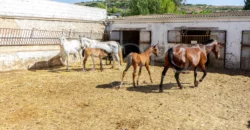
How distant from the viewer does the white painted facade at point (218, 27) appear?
11.6m

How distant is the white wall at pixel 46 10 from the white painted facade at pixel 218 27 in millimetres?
3767

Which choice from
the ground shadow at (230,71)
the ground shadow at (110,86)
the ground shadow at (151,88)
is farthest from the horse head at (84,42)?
the ground shadow at (230,71)

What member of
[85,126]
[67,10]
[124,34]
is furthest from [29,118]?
[124,34]

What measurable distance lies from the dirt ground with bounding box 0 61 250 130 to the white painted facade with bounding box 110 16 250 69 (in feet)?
6.38

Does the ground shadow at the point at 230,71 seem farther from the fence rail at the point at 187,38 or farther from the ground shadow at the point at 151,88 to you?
the ground shadow at the point at 151,88

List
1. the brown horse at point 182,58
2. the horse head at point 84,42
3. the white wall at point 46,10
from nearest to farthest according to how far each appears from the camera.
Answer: the brown horse at point 182,58
the white wall at point 46,10
the horse head at point 84,42

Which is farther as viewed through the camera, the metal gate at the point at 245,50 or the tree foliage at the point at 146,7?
the tree foliage at the point at 146,7

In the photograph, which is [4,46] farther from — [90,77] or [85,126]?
[85,126]

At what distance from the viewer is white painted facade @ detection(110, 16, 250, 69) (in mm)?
11609

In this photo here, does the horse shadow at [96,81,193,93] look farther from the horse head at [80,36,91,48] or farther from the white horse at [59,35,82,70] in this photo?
the horse head at [80,36,91,48]

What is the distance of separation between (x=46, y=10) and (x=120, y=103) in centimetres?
958

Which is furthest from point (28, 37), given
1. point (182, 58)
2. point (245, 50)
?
point (245, 50)

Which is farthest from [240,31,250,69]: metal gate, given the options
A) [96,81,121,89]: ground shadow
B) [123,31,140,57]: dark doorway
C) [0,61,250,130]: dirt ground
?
[123,31,140,57]: dark doorway

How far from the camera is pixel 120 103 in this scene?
263 inches
